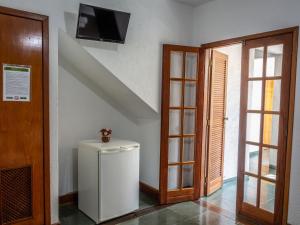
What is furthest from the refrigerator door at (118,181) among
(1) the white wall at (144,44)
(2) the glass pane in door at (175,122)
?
(1) the white wall at (144,44)

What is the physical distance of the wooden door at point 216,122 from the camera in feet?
11.0

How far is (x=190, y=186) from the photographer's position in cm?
332

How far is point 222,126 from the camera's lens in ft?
12.0

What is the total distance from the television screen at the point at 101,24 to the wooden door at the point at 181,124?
0.70m

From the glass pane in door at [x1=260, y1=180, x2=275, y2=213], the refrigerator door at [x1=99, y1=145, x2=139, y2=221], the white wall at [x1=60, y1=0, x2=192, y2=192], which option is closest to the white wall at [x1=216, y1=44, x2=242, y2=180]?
the white wall at [x1=60, y1=0, x2=192, y2=192]

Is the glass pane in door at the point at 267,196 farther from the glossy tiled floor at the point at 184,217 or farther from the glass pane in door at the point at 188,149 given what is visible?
the glass pane in door at the point at 188,149

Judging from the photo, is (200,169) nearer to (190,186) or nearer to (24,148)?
(190,186)

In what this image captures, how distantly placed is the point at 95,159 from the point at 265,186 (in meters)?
1.83

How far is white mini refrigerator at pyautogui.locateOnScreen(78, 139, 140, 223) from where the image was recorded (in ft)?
8.39

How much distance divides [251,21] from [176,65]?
0.97 m

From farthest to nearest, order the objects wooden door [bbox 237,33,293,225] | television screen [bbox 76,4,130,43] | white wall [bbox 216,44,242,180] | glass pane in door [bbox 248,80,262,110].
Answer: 1. white wall [bbox 216,44,242,180]
2. glass pane in door [bbox 248,80,262,110]
3. wooden door [bbox 237,33,293,225]
4. television screen [bbox 76,4,130,43]

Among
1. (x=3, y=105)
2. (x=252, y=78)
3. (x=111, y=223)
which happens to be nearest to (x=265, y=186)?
(x=252, y=78)

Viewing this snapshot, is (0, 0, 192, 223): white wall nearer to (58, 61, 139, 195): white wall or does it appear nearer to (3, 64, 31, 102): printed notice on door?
(3, 64, 31, 102): printed notice on door

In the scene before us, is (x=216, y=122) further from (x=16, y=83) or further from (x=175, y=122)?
(x=16, y=83)
